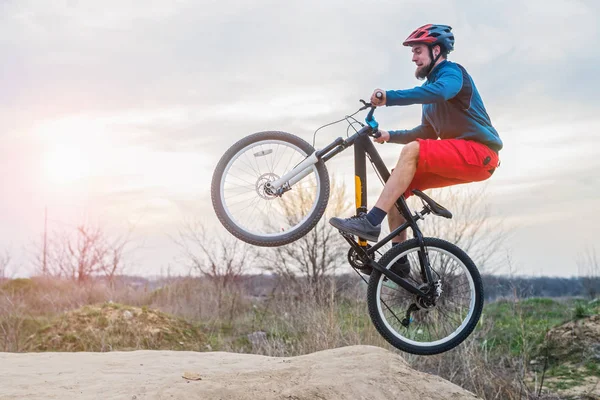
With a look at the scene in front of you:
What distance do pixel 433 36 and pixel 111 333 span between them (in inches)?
419

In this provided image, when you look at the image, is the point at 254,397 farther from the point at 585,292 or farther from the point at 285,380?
the point at 585,292

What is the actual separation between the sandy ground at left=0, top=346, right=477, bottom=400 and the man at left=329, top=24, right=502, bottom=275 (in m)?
2.44

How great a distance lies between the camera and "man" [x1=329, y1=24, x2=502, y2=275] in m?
5.53

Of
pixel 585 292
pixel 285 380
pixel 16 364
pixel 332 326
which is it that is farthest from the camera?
pixel 585 292

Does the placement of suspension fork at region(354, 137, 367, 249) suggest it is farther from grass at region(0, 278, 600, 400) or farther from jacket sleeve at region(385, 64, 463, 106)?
grass at region(0, 278, 600, 400)

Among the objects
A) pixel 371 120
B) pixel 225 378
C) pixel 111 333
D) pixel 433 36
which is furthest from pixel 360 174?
pixel 111 333

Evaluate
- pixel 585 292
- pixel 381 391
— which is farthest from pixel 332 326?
pixel 585 292

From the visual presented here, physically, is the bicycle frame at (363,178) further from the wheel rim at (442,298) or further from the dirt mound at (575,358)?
the dirt mound at (575,358)

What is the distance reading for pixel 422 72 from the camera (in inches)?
234

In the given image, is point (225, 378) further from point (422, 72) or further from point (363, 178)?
point (422, 72)

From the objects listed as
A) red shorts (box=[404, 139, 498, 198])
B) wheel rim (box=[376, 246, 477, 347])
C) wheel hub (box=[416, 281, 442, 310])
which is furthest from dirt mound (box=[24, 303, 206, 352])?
red shorts (box=[404, 139, 498, 198])

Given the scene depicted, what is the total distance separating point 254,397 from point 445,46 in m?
4.07

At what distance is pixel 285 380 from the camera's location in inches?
306

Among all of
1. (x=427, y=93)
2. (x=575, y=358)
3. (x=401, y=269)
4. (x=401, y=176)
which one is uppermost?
(x=427, y=93)
